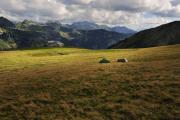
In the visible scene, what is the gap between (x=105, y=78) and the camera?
45156 millimetres

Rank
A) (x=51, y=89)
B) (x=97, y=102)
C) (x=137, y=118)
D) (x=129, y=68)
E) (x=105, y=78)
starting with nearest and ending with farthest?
(x=137, y=118) → (x=97, y=102) → (x=51, y=89) → (x=105, y=78) → (x=129, y=68)

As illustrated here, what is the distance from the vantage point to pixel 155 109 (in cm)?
3244

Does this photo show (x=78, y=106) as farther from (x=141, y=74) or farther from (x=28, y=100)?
(x=141, y=74)

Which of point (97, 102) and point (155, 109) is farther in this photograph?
point (97, 102)

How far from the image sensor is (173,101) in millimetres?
34031

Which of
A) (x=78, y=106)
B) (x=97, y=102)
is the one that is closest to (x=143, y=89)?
(x=97, y=102)

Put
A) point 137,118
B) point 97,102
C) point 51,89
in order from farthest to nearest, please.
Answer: point 51,89
point 97,102
point 137,118

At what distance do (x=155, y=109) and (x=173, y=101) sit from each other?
2934mm

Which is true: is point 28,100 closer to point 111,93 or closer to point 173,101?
point 111,93

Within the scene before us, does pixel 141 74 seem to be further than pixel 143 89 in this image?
Yes

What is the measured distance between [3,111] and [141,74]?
2158 cm

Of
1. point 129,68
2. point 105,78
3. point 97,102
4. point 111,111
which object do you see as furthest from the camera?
point 129,68

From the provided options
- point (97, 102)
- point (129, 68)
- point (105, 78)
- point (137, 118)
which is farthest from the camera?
point (129, 68)

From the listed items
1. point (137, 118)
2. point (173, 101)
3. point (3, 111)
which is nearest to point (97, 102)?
point (137, 118)
